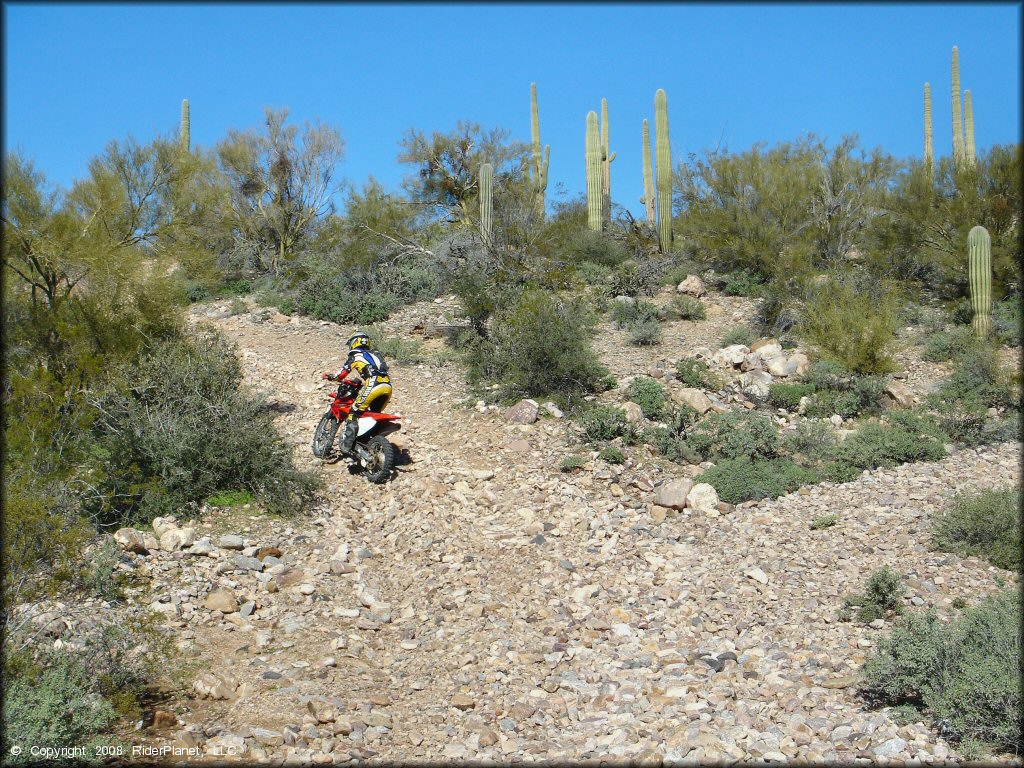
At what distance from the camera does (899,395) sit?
11719mm

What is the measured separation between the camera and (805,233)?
18.6m

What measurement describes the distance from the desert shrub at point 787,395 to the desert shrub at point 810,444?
136 centimetres

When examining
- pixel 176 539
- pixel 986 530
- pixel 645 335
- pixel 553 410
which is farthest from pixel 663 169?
pixel 176 539

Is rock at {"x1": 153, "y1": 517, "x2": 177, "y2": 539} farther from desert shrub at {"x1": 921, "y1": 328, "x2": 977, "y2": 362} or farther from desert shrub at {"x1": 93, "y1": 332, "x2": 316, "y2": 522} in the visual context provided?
desert shrub at {"x1": 921, "y1": 328, "x2": 977, "y2": 362}

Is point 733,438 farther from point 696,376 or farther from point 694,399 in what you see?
point 696,376

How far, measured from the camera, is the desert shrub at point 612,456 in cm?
945

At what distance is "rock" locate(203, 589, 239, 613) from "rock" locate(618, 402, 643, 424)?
5.55 meters

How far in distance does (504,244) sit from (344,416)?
869 cm

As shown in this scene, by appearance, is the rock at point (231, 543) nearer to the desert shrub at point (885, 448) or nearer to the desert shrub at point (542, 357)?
the desert shrub at point (542, 357)

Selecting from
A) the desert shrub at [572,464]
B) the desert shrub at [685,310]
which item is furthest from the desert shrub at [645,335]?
the desert shrub at [572,464]

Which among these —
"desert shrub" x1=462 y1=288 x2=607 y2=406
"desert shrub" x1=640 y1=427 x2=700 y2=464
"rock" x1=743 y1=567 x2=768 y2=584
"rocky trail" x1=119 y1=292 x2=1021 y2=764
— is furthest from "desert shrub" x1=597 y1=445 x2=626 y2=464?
"rock" x1=743 y1=567 x2=768 y2=584

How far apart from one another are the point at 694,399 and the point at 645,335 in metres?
3.90

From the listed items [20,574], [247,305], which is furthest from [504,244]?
[20,574]

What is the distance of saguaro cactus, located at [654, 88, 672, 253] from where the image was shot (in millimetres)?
21016
